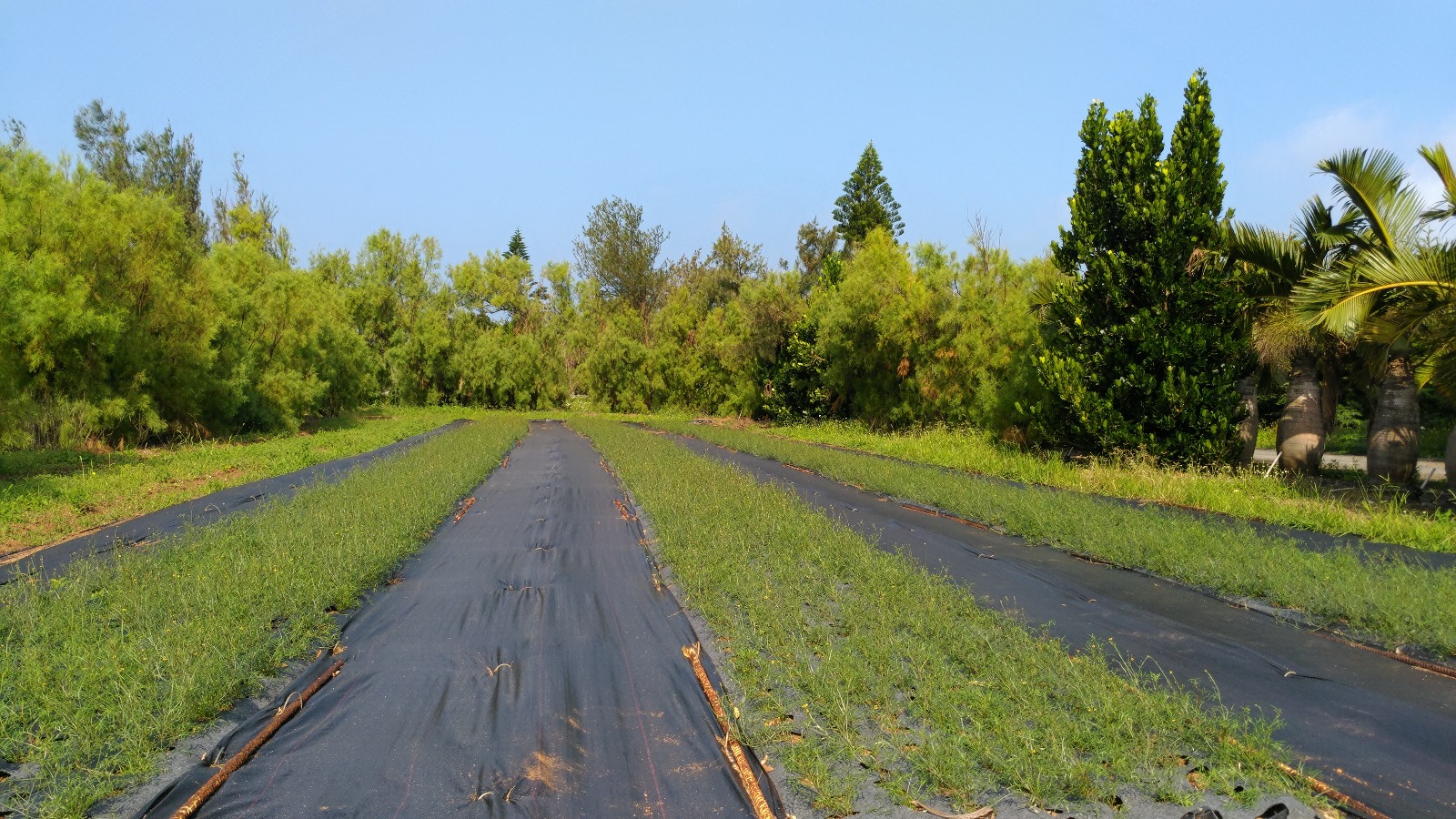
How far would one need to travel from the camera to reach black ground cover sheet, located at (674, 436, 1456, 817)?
367 cm

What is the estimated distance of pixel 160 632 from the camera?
5094 mm

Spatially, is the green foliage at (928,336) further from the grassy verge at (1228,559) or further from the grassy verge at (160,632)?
the grassy verge at (160,632)

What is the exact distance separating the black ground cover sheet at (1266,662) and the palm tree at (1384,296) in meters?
5.82

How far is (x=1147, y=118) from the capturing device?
44.6 ft

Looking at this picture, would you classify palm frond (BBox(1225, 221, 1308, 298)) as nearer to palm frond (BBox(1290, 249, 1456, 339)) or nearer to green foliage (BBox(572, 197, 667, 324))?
palm frond (BBox(1290, 249, 1456, 339))

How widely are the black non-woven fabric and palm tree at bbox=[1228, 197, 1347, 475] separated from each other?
49.8 ft

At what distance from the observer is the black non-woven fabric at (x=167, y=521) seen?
7.89 meters


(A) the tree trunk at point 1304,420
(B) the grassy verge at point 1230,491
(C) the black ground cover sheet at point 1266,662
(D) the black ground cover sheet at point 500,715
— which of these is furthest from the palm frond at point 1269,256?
(D) the black ground cover sheet at point 500,715

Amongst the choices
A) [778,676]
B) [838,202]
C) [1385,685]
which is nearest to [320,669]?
[778,676]

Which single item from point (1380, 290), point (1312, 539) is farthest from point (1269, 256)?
point (1312, 539)

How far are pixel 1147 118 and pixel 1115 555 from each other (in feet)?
30.9

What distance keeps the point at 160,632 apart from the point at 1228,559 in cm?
829

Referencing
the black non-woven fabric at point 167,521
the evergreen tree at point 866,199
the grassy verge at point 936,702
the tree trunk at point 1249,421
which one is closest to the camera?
the grassy verge at point 936,702

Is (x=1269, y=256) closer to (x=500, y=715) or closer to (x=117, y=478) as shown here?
(x=500, y=715)
